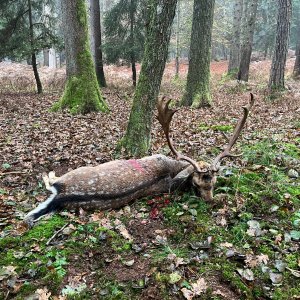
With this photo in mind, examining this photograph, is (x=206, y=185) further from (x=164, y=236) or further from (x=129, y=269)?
(x=129, y=269)

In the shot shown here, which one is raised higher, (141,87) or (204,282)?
(141,87)

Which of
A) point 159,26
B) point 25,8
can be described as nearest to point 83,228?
point 159,26

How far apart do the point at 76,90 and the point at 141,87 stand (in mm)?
5090

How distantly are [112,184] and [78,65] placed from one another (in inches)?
285

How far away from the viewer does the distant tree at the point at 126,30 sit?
17625 mm

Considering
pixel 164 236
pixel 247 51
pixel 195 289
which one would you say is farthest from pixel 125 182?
pixel 247 51

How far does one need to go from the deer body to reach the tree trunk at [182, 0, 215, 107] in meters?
6.76

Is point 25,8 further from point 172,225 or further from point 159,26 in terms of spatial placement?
point 172,225

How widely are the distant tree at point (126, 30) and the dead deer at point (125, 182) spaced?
13257 millimetres

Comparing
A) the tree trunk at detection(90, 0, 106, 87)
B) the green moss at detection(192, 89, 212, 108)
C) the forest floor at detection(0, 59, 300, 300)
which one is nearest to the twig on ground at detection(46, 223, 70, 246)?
the forest floor at detection(0, 59, 300, 300)

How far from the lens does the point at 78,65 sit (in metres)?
10.9

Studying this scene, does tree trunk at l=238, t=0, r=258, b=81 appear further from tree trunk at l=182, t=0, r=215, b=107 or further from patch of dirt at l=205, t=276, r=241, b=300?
patch of dirt at l=205, t=276, r=241, b=300

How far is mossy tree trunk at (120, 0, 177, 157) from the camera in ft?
19.0

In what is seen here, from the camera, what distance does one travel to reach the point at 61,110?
10.7 metres
